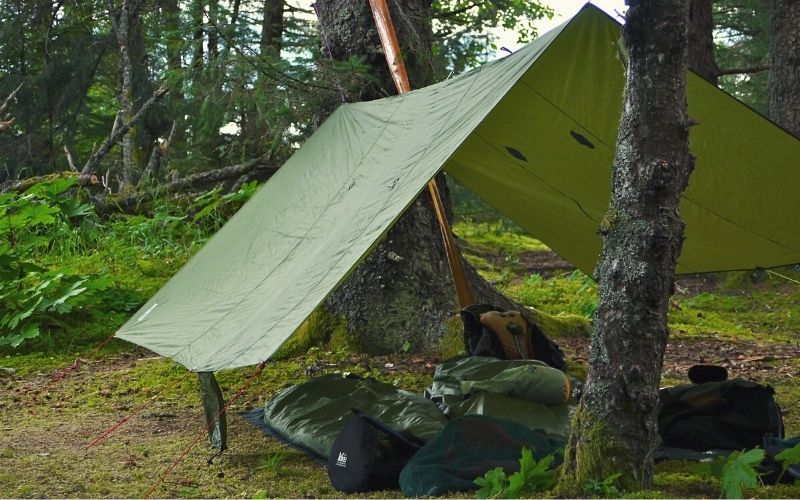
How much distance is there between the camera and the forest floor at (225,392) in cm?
319

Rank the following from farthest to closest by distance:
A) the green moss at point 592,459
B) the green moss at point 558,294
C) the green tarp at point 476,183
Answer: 1. the green moss at point 558,294
2. the green tarp at point 476,183
3. the green moss at point 592,459

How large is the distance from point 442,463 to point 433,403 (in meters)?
0.90

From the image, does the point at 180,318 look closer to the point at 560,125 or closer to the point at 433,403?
the point at 433,403

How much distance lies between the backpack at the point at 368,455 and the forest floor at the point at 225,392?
0.26 feet

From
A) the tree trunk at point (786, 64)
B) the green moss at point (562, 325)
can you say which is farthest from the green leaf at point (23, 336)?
the tree trunk at point (786, 64)

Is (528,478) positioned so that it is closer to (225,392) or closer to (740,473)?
(740,473)

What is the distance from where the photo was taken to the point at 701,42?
841 cm

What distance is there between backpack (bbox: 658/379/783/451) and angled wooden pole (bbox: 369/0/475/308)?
1.61m

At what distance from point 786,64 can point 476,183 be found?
5.02 metres

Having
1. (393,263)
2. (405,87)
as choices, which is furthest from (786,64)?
(393,263)

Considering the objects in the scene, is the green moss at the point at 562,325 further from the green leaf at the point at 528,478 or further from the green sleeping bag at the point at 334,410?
the green leaf at the point at 528,478

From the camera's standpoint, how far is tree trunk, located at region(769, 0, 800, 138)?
8.16 meters

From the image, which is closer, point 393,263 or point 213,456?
point 213,456

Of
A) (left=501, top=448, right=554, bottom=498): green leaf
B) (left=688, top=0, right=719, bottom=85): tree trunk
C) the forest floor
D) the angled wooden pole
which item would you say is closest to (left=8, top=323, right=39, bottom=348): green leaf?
the forest floor
